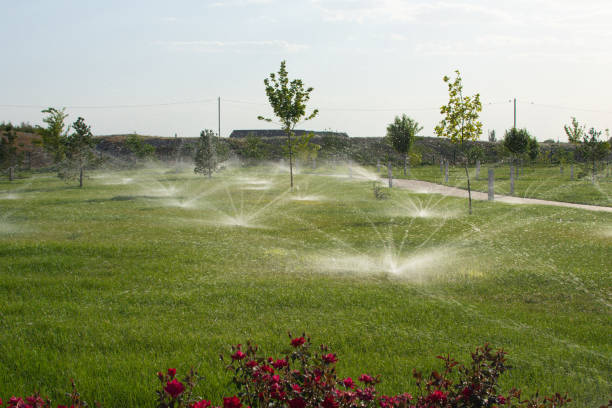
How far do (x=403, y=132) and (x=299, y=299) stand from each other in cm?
3883

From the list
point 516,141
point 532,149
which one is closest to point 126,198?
point 516,141

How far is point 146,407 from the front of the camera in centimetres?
358

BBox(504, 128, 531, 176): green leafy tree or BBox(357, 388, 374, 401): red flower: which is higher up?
BBox(504, 128, 531, 176): green leafy tree

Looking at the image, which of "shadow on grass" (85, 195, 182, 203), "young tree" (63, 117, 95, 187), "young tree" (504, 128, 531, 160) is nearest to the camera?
"shadow on grass" (85, 195, 182, 203)

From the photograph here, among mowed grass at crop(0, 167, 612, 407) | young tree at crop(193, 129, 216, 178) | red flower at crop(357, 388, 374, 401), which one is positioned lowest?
mowed grass at crop(0, 167, 612, 407)

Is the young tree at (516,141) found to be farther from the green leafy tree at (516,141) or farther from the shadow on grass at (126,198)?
the shadow on grass at (126,198)

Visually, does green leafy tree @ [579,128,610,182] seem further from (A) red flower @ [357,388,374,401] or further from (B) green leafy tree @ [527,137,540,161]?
(A) red flower @ [357,388,374,401]

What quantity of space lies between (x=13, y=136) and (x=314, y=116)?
83.3 feet

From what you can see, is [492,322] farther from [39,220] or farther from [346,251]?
[39,220]

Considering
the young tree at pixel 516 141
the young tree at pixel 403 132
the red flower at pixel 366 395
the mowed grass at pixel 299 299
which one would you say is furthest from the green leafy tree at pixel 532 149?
the red flower at pixel 366 395

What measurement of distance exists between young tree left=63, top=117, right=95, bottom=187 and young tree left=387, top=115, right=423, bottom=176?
1054 inches

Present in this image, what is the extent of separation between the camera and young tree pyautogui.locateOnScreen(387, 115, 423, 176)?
42.9 metres

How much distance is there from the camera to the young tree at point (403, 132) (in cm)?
4294

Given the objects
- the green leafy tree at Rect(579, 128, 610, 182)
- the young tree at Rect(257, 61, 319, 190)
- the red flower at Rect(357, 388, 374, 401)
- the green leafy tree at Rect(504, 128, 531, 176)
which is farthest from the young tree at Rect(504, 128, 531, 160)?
the red flower at Rect(357, 388, 374, 401)
